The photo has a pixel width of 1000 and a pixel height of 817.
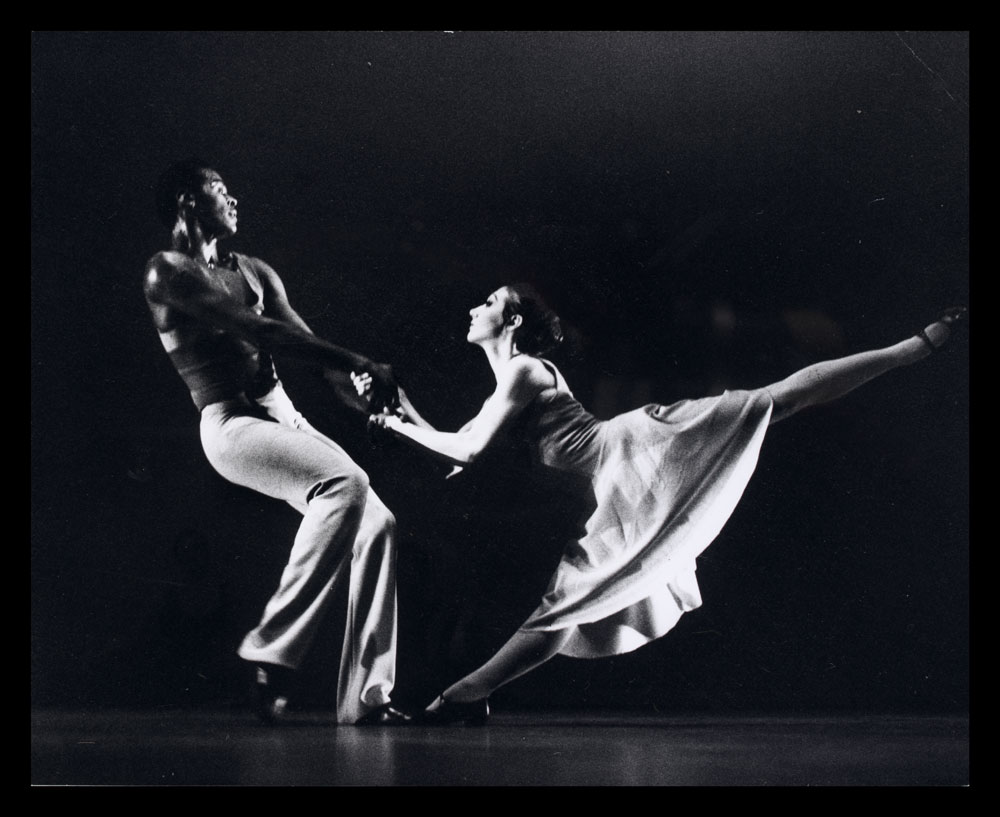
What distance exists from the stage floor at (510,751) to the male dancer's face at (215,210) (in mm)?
1833

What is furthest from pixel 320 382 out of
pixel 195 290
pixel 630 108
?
pixel 630 108

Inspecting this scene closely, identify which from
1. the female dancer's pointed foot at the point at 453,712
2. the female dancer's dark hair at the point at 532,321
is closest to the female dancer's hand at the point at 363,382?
the female dancer's dark hair at the point at 532,321

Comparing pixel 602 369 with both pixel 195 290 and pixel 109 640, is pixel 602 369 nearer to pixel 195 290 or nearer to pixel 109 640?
pixel 195 290

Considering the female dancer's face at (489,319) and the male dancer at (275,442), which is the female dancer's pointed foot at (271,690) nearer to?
the male dancer at (275,442)

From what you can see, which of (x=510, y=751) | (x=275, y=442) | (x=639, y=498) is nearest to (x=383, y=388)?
(x=275, y=442)

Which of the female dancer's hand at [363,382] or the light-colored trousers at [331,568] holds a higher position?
the female dancer's hand at [363,382]

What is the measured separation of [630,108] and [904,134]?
1.08 metres

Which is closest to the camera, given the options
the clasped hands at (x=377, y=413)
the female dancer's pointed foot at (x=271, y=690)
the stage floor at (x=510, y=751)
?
the stage floor at (x=510, y=751)

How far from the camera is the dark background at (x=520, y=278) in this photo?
4.39 m

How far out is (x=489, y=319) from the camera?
4.44m

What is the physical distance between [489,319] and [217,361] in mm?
1045

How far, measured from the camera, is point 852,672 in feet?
14.5

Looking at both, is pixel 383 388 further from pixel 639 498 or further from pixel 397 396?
pixel 639 498

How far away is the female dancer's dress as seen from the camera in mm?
4324
